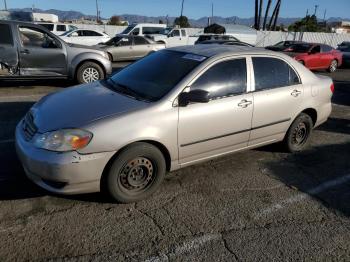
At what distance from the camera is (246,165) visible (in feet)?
16.1

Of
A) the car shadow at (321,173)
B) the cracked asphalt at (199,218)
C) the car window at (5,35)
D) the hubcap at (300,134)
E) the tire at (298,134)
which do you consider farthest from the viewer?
the car window at (5,35)

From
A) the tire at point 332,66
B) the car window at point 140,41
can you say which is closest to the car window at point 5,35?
the car window at point 140,41

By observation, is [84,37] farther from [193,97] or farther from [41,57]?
[193,97]

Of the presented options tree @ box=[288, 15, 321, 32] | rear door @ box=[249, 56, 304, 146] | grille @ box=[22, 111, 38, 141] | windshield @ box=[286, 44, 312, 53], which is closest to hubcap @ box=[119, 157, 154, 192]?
grille @ box=[22, 111, 38, 141]

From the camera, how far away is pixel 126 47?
57.3 feet

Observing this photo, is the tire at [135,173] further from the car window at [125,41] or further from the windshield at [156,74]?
the car window at [125,41]

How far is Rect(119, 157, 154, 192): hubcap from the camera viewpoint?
145 inches

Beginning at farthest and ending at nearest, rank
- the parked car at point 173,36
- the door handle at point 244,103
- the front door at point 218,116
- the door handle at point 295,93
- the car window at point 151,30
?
the car window at point 151,30, the parked car at point 173,36, the door handle at point 295,93, the door handle at point 244,103, the front door at point 218,116

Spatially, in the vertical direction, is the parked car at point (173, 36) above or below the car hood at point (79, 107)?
below

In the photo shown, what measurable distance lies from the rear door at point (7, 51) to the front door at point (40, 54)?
0.52 ft

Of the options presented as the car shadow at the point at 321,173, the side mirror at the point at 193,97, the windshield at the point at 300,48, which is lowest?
the car shadow at the point at 321,173

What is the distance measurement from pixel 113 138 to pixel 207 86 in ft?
4.35

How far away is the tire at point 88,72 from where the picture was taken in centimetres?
963

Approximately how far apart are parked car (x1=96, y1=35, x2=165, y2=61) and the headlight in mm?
14060
